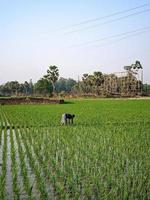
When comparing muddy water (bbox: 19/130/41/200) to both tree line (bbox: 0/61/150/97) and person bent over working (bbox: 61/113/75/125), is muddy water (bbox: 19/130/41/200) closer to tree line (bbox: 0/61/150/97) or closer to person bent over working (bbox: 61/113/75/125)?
person bent over working (bbox: 61/113/75/125)

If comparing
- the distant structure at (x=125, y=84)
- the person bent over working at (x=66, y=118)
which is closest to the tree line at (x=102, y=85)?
the distant structure at (x=125, y=84)

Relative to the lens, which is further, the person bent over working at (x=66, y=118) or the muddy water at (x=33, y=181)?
the person bent over working at (x=66, y=118)

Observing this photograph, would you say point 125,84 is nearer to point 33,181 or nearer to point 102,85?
point 102,85

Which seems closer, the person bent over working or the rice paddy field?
the rice paddy field

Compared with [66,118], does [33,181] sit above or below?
below

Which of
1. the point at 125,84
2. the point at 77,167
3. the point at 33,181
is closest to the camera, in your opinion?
the point at 33,181

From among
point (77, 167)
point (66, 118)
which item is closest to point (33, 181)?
point (77, 167)

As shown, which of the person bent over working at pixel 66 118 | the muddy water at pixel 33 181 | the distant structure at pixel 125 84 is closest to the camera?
the muddy water at pixel 33 181

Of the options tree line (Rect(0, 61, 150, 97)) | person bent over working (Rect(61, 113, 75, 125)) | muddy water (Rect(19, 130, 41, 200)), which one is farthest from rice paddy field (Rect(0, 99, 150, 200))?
tree line (Rect(0, 61, 150, 97))

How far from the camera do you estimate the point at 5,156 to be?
9242mm

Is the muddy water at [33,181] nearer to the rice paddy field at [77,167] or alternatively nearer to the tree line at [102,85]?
the rice paddy field at [77,167]

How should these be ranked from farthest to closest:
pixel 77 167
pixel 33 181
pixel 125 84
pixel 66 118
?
pixel 125 84, pixel 66 118, pixel 77 167, pixel 33 181

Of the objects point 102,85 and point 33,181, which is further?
point 102,85

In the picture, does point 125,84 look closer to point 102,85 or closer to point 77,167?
point 102,85
